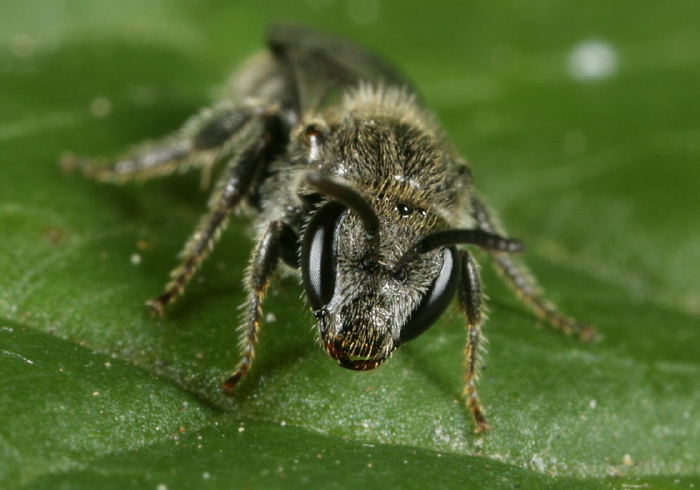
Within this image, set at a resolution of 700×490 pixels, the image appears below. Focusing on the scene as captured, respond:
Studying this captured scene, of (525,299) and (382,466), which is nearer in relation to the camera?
(382,466)

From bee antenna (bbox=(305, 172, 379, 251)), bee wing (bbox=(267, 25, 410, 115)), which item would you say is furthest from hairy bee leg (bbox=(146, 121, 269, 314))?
bee antenna (bbox=(305, 172, 379, 251))

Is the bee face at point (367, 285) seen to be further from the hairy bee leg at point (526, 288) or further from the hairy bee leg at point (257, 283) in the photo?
the hairy bee leg at point (526, 288)

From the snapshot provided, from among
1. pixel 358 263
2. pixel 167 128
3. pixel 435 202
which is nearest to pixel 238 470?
pixel 358 263

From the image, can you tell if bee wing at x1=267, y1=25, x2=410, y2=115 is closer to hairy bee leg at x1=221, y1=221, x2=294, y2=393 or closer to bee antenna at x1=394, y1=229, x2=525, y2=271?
hairy bee leg at x1=221, y1=221, x2=294, y2=393

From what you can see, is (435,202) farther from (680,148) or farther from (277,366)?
(680,148)

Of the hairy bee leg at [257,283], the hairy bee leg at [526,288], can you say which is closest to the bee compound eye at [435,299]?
the hairy bee leg at [257,283]

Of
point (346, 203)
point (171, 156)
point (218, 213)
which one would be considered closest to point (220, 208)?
point (218, 213)

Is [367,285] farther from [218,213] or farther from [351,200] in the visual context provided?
[218,213]
